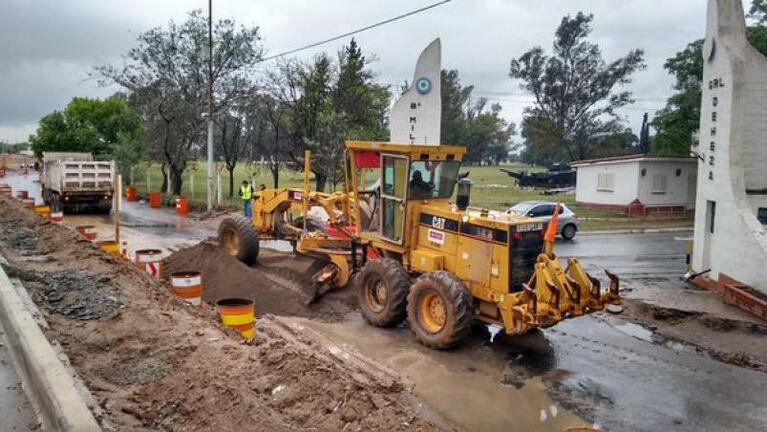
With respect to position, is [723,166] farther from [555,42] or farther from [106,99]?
[106,99]

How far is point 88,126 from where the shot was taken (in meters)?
45.8

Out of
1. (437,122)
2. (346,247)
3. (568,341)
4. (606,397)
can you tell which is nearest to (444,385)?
(606,397)

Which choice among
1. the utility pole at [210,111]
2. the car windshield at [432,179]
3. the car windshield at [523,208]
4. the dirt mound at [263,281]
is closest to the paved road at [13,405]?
the dirt mound at [263,281]

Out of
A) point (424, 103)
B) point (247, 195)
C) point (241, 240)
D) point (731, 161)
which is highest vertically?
point (424, 103)

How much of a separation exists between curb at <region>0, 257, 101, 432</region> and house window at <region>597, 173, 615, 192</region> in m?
30.6

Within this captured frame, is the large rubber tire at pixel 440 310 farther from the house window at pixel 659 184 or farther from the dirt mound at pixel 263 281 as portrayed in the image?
the house window at pixel 659 184

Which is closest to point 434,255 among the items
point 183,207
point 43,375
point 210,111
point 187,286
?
A: point 187,286

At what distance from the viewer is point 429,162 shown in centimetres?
1055

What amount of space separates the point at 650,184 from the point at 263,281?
79.7 ft

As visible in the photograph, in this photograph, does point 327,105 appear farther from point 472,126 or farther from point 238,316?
point 472,126

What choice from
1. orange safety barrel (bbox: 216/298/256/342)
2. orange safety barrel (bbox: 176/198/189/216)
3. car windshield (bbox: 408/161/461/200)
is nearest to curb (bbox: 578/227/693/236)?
car windshield (bbox: 408/161/461/200)

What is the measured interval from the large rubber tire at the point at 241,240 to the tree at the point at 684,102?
90.2 feet

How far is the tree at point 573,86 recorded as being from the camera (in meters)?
49.8

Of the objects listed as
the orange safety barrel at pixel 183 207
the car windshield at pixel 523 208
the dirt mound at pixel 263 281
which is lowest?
the dirt mound at pixel 263 281
